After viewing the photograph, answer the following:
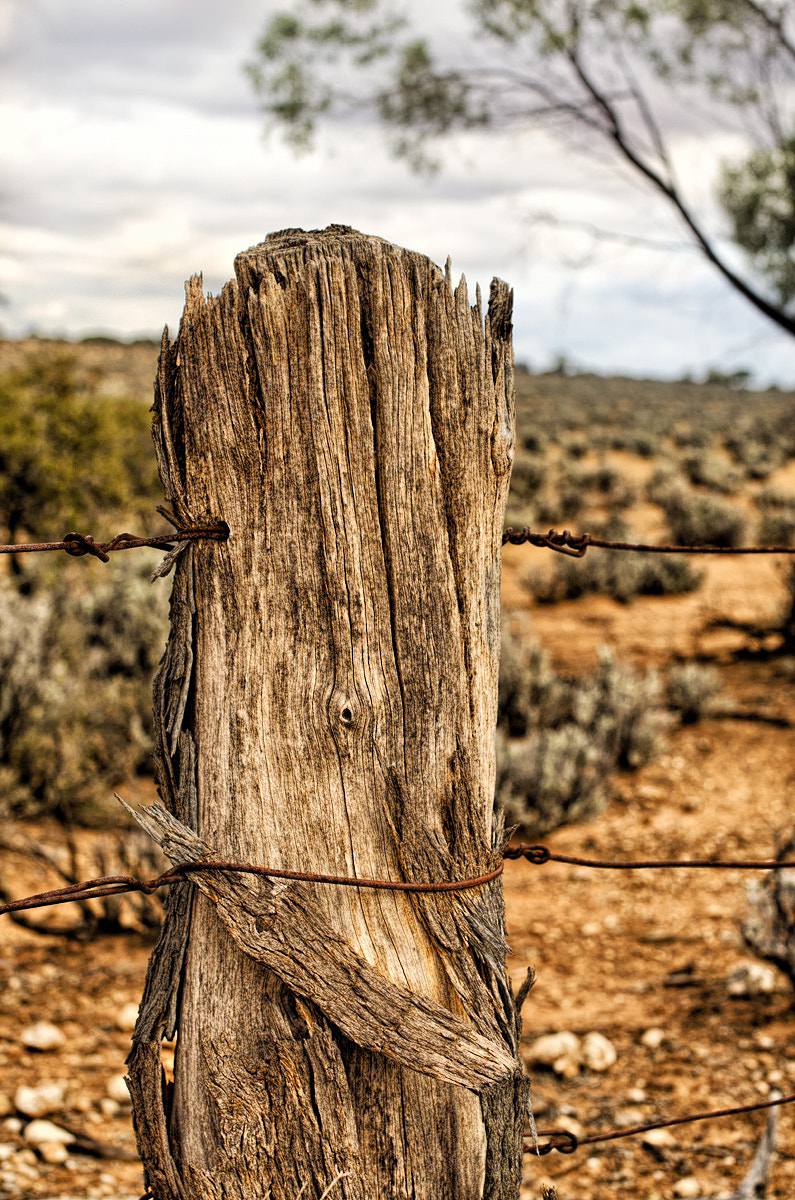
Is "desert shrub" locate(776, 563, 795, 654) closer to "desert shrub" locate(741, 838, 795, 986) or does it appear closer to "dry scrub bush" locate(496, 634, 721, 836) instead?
"dry scrub bush" locate(496, 634, 721, 836)

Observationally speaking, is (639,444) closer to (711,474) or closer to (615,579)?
(711,474)

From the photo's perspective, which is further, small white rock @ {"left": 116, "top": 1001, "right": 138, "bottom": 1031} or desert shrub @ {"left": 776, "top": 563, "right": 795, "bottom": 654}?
desert shrub @ {"left": 776, "top": 563, "right": 795, "bottom": 654}

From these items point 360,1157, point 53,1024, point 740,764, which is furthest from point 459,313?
point 740,764

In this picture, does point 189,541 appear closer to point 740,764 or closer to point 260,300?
point 260,300

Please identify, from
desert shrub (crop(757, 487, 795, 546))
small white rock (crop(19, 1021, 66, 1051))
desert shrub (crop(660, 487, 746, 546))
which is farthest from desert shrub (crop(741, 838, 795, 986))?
desert shrub (crop(660, 487, 746, 546))

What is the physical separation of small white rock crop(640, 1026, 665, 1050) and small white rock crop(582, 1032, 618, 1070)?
0.39 feet

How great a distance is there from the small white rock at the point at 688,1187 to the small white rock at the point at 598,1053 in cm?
56

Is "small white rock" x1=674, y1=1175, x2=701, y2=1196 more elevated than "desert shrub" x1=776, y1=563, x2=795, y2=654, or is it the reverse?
"desert shrub" x1=776, y1=563, x2=795, y2=654

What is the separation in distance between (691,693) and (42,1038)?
4780mm

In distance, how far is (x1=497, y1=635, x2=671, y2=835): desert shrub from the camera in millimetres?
A: 5219

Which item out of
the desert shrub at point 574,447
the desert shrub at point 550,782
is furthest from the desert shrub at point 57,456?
the desert shrub at point 574,447

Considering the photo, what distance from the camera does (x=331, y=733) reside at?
4.33ft

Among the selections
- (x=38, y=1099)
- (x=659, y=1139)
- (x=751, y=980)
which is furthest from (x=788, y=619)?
(x=38, y=1099)

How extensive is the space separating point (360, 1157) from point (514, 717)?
5.07 meters
